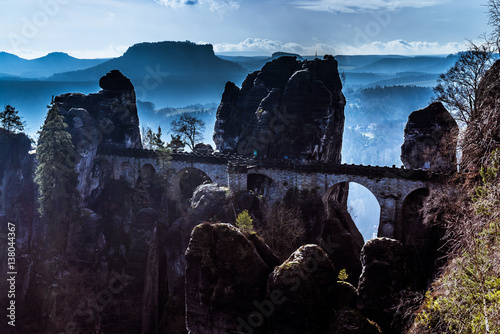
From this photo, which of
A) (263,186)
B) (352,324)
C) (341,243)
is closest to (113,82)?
(263,186)

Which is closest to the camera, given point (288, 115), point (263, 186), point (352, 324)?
point (352, 324)

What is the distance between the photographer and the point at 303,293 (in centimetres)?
1575

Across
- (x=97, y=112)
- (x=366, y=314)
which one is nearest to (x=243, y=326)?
(x=366, y=314)

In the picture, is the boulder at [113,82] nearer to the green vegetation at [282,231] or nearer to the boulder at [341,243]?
the green vegetation at [282,231]

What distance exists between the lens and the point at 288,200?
38.4 m

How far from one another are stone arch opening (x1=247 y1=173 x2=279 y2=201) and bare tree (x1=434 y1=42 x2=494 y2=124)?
62.0 feet

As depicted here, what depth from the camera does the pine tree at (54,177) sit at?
119 feet

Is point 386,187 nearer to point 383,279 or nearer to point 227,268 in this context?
point 383,279

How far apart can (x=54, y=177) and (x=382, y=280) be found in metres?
33.1

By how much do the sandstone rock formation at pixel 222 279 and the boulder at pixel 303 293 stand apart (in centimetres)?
107

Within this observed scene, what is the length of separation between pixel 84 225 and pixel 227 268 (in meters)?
25.5

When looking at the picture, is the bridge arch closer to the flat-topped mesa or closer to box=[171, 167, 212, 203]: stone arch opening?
box=[171, 167, 212, 203]: stone arch opening

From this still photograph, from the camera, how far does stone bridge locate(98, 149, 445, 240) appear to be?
111ft

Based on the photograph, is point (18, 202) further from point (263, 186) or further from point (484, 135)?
point (484, 135)
